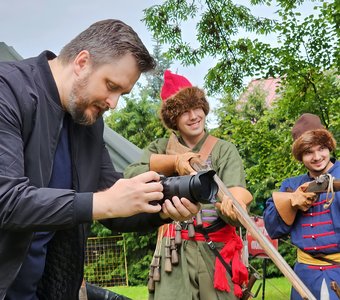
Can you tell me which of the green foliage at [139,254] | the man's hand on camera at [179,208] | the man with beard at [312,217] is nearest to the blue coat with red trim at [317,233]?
the man with beard at [312,217]

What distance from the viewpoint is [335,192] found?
3557 mm

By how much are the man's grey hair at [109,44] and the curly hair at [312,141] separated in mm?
1880

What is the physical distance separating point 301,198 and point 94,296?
1.49 m

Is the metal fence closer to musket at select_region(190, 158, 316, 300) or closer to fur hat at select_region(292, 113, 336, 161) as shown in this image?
fur hat at select_region(292, 113, 336, 161)

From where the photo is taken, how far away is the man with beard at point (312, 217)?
3514 millimetres

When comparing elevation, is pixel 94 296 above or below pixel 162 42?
below

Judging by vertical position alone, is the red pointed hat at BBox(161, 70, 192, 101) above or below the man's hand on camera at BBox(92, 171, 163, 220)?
above

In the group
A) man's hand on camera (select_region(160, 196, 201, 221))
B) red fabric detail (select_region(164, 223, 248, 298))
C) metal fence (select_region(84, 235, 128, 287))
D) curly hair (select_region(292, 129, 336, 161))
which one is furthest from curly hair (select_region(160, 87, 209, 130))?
metal fence (select_region(84, 235, 128, 287))

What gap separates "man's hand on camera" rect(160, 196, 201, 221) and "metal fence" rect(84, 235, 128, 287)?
12.0 metres

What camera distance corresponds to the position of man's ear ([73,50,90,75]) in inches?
77.0

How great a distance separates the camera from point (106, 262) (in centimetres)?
1401

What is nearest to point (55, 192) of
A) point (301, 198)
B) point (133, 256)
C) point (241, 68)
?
point (301, 198)

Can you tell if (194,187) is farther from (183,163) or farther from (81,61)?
(183,163)

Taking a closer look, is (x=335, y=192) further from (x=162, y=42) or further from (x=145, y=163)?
(x=162, y=42)
